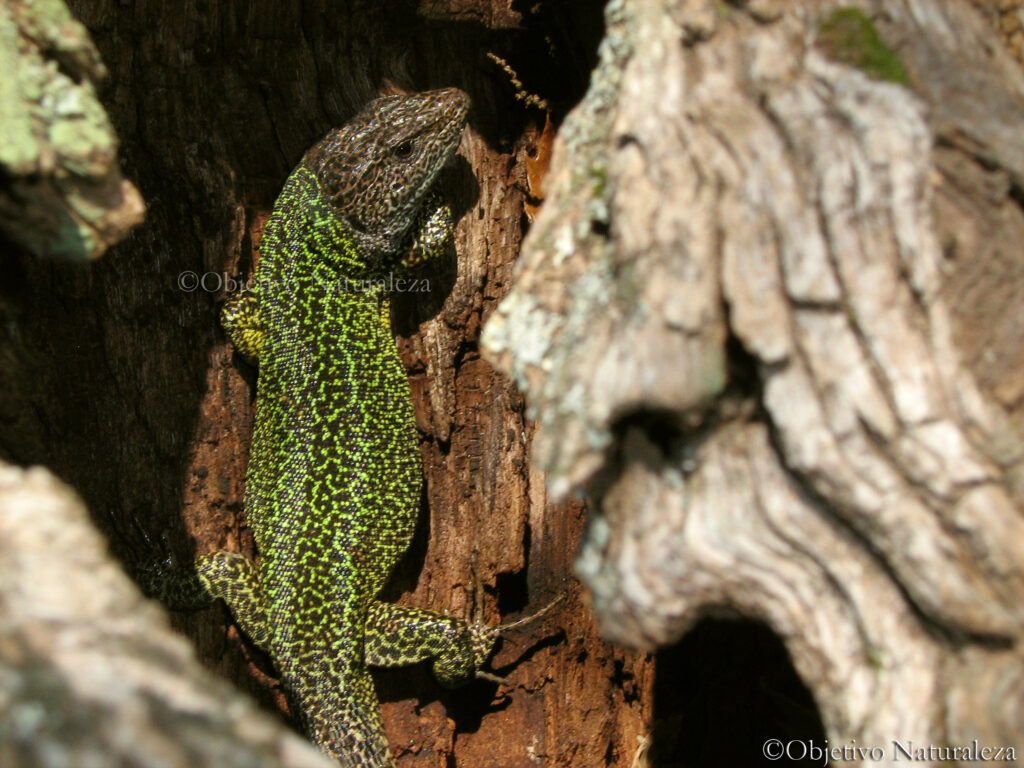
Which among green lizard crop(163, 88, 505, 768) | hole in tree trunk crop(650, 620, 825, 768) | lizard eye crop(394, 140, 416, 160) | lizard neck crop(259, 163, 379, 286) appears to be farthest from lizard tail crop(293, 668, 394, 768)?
lizard eye crop(394, 140, 416, 160)

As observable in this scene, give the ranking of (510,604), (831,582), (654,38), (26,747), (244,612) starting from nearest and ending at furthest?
(26,747) → (831,582) → (654,38) → (244,612) → (510,604)

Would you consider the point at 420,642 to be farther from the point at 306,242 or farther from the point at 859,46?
the point at 859,46

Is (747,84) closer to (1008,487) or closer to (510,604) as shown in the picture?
(1008,487)

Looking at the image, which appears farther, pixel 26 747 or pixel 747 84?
pixel 747 84

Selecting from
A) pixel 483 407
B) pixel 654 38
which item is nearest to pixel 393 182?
pixel 483 407

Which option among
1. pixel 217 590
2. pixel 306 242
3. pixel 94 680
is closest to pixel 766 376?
pixel 94 680

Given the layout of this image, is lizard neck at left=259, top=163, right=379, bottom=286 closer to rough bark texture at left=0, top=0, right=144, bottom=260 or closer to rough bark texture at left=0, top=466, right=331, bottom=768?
rough bark texture at left=0, top=0, right=144, bottom=260
